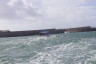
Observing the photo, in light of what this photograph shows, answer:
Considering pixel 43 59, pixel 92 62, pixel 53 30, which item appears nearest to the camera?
pixel 92 62

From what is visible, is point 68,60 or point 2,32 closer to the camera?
point 68,60

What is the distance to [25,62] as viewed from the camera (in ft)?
61.7

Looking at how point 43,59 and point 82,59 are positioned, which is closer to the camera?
point 82,59

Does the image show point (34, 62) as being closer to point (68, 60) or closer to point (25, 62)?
point (25, 62)

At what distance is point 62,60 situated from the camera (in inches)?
721

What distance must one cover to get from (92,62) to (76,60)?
1.49 m

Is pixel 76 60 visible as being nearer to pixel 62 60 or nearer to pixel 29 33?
pixel 62 60

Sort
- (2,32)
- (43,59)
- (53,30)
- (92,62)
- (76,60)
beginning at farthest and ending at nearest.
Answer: (53,30)
(2,32)
(43,59)
(76,60)
(92,62)

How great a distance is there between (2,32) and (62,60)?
8748 cm

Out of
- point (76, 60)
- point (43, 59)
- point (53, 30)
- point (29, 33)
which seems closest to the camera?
point (76, 60)

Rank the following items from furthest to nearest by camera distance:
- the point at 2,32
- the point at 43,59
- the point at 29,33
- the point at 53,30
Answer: the point at 53,30, the point at 29,33, the point at 2,32, the point at 43,59

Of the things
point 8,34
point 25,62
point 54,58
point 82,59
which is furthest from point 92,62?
point 8,34

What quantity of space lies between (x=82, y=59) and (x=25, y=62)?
4.42 m

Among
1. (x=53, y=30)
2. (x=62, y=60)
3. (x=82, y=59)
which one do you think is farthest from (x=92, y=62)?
(x=53, y=30)
